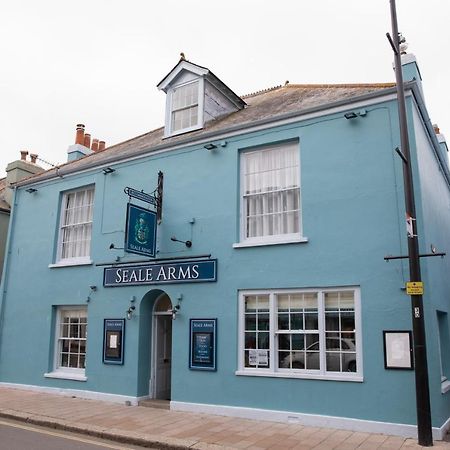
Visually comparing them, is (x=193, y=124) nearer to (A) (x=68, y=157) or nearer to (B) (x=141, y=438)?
(A) (x=68, y=157)

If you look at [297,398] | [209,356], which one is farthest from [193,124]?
[297,398]

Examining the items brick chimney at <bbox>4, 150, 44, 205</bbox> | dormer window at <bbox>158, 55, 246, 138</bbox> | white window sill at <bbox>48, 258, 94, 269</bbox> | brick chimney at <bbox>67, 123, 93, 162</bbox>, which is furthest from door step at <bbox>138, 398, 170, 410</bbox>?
brick chimney at <bbox>4, 150, 44, 205</bbox>

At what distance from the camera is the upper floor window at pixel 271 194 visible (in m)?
10.5

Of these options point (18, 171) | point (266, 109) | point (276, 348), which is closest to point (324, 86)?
point (266, 109)

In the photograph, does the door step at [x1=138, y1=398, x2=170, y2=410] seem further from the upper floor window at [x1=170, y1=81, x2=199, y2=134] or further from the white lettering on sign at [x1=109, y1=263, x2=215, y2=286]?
the upper floor window at [x1=170, y1=81, x2=199, y2=134]

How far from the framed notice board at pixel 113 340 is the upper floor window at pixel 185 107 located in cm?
538

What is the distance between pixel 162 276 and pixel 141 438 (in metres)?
4.11

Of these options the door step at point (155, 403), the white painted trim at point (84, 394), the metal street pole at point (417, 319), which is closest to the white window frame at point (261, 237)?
the metal street pole at point (417, 319)

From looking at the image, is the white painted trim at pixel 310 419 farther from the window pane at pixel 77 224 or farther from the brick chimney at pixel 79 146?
the brick chimney at pixel 79 146

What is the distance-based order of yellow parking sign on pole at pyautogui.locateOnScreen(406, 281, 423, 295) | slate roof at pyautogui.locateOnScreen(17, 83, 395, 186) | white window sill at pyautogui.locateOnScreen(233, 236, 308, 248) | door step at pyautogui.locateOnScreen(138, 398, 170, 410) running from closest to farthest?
1. yellow parking sign on pole at pyautogui.locateOnScreen(406, 281, 423, 295)
2. white window sill at pyautogui.locateOnScreen(233, 236, 308, 248)
3. slate roof at pyautogui.locateOnScreen(17, 83, 395, 186)
4. door step at pyautogui.locateOnScreen(138, 398, 170, 410)

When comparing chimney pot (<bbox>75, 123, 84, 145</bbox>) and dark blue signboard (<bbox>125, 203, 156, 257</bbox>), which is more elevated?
chimney pot (<bbox>75, 123, 84, 145</bbox>)

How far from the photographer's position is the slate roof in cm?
1045

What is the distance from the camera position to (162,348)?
1220cm

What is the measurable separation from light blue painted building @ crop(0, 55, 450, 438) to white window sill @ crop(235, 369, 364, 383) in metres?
0.03
